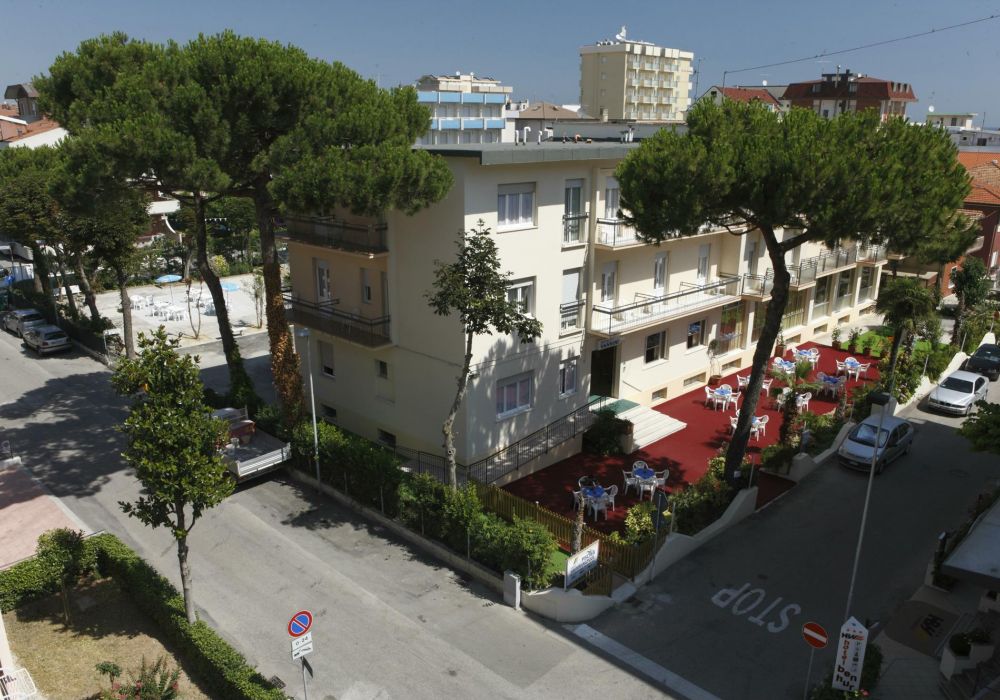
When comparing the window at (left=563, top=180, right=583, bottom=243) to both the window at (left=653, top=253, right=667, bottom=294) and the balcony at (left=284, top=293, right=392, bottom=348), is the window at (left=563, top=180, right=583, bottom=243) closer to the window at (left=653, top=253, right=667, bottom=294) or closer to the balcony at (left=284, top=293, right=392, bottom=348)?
the window at (left=653, top=253, right=667, bottom=294)

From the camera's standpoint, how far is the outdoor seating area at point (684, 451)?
19.5 meters

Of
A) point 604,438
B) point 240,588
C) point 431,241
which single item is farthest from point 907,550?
point 240,588

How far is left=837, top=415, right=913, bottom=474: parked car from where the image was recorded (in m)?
21.4

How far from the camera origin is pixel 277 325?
67.1 ft

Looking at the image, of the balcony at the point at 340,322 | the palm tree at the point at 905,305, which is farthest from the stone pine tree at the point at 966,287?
the balcony at the point at 340,322

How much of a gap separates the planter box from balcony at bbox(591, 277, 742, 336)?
1186 cm

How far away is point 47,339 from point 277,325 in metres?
17.5

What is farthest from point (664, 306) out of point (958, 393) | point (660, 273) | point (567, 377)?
point (958, 393)

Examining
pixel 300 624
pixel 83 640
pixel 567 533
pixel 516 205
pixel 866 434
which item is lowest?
pixel 83 640

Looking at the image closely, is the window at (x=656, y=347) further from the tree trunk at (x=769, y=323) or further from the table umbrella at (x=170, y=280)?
the table umbrella at (x=170, y=280)

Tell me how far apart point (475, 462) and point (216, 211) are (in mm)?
37697

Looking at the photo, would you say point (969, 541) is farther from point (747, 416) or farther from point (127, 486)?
point (127, 486)

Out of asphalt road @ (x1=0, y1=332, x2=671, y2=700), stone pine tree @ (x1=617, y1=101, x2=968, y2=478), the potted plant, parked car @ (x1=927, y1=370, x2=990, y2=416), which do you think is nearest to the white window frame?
asphalt road @ (x1=0, y1=332, x2=671, y2=700)

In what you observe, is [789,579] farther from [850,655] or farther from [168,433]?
[168,433]
